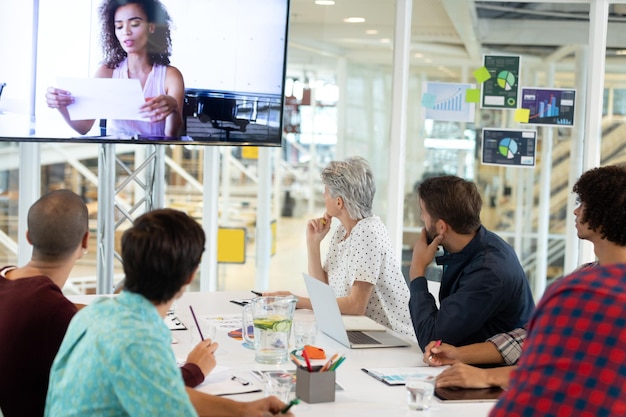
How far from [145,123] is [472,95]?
2181mm

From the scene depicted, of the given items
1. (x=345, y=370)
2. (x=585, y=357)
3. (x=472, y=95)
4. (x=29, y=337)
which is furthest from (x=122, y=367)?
(x=472, y=95)

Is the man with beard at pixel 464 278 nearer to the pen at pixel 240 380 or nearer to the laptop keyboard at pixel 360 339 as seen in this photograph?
the laptop keyboard at pixel 360 339

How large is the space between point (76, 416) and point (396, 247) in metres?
4.03

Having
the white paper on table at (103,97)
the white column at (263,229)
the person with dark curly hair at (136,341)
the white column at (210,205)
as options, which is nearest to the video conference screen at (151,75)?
the white paper on table at (103,97)

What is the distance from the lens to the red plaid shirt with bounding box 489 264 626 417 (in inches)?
53.8

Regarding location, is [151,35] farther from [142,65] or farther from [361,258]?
[361,258]

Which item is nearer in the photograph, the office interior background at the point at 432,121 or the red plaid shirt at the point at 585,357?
the red plaid shirt at the point at 585,357

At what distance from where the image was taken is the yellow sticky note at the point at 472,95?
5.54m

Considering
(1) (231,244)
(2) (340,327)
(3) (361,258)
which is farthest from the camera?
(1) (231,244)

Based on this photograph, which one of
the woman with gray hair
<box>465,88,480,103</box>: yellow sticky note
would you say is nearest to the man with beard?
the woman with gray hair

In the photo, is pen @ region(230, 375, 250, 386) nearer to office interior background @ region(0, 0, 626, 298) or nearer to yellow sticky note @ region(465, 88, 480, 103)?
office interior background @ region(0, 0, 626, 298)

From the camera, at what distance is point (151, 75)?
15.1 feet

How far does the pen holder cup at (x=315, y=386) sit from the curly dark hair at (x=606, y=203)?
816 mm

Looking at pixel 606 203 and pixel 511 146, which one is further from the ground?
pixel 511 146
